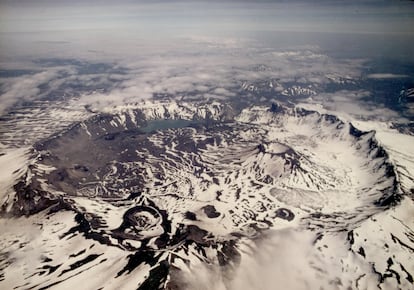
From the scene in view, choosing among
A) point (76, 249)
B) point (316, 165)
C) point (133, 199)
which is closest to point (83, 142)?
point (133, 199)

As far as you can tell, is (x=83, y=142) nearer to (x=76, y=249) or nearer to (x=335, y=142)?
(x=76, y=249)

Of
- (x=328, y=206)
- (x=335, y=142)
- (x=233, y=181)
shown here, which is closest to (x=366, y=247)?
(x=328, y=206)

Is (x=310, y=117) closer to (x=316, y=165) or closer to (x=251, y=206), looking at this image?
(x=316, y=165)

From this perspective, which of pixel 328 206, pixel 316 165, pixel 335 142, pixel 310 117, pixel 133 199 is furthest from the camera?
pixel 310 117

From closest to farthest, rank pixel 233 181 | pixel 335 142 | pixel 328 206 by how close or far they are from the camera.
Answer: pixel 328 206 < pixel 233 181 < pixel 335 142

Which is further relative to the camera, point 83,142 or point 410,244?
point 83,142

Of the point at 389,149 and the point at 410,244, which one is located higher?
the point at 410,244
